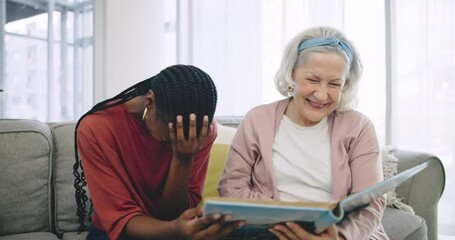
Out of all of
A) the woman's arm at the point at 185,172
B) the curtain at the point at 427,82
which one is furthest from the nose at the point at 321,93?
the curtain at the point at 427,82

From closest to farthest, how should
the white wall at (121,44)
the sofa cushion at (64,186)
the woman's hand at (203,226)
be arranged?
1. the woman's hand at (203,226)
2. the sofa cushion at (64,186)
3. the white wall at (121,44)

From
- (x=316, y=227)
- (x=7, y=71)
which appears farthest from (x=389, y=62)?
(x=7, y=71)

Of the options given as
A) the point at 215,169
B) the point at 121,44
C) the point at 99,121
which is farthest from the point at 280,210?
the point at 121,44

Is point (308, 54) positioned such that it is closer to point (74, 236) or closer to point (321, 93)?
point (321, 93)

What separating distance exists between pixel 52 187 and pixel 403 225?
1297 mm

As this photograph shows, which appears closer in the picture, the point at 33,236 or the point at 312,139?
the point at 312,139

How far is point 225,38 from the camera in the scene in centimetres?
336

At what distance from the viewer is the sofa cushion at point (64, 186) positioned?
1.56 meters

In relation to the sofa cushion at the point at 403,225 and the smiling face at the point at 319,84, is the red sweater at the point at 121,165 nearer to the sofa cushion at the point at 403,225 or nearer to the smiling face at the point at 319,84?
the smiling face at the point at 319,84

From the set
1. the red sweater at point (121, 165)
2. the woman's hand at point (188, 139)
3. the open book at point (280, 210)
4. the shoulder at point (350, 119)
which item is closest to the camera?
the open book at point (280, 210)

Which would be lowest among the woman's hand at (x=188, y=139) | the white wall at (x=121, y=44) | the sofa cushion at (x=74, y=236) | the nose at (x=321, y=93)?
the sofa cushion at (x=74, y=236)

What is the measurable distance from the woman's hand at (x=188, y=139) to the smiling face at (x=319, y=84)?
44cm

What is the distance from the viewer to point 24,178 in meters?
1.47

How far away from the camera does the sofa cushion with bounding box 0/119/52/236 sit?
1.45 metres
